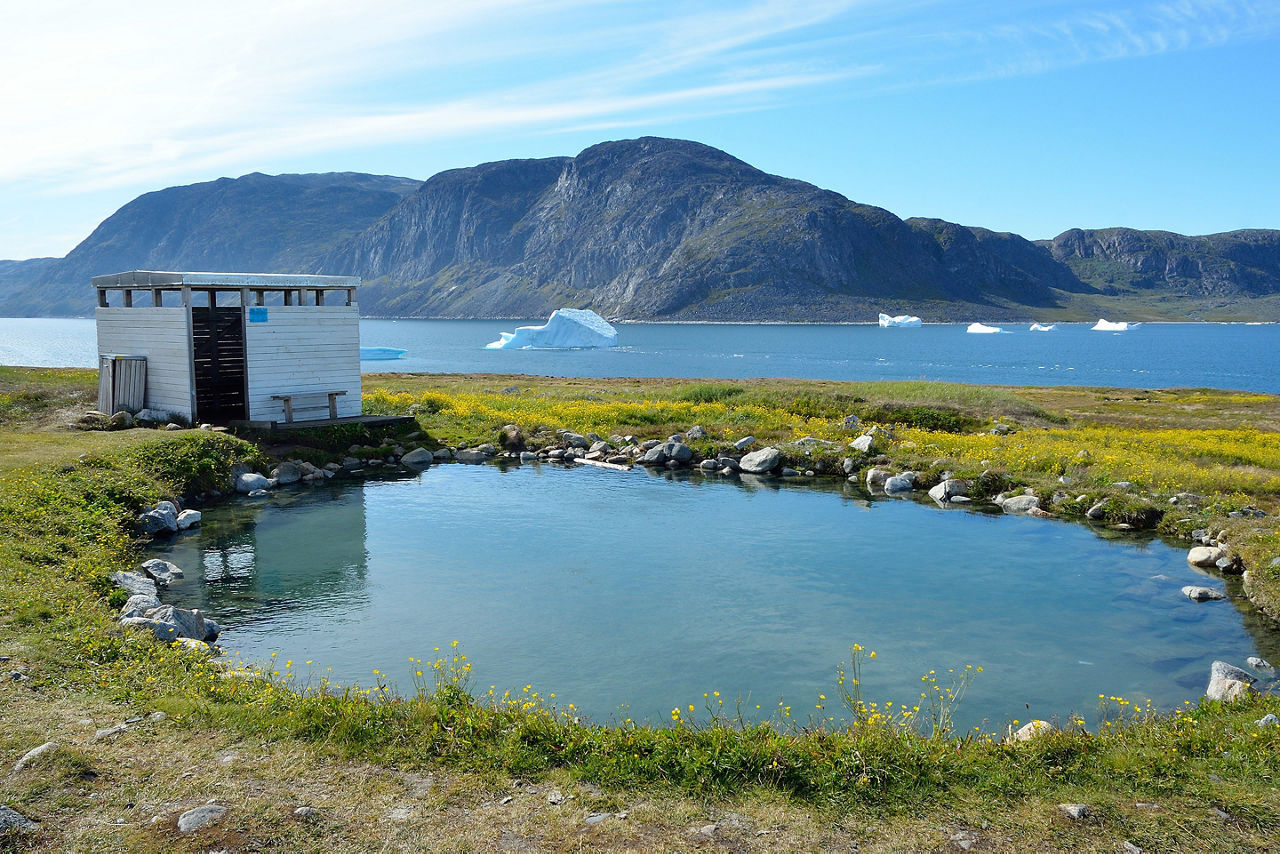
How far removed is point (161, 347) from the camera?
31.0 meters

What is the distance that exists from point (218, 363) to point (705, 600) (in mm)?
23092

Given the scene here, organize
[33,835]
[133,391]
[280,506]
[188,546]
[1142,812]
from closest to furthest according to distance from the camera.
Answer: [33,835], [1142,812], [188,546], [280,506], [133,391]

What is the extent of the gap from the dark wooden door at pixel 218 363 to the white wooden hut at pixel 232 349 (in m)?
0.04

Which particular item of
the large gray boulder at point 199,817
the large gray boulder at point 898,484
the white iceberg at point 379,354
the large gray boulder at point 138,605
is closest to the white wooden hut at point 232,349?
the large gray boulder at point 138,605

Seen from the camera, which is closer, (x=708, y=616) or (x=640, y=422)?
(x=708, y=616)

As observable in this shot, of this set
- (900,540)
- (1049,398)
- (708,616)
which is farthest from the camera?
(1049,398)

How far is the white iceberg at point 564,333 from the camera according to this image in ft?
477

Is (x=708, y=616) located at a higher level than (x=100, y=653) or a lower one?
lower

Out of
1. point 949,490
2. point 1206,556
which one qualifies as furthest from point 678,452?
point 1206,556

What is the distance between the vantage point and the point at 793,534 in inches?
925

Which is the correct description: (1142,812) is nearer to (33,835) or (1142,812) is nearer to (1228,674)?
(1228,674)

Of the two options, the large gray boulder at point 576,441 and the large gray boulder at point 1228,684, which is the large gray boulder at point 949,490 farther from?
the large gray boulder at point 1228,684

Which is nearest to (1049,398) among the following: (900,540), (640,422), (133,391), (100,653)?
(640,422)

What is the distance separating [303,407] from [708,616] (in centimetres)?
2164
